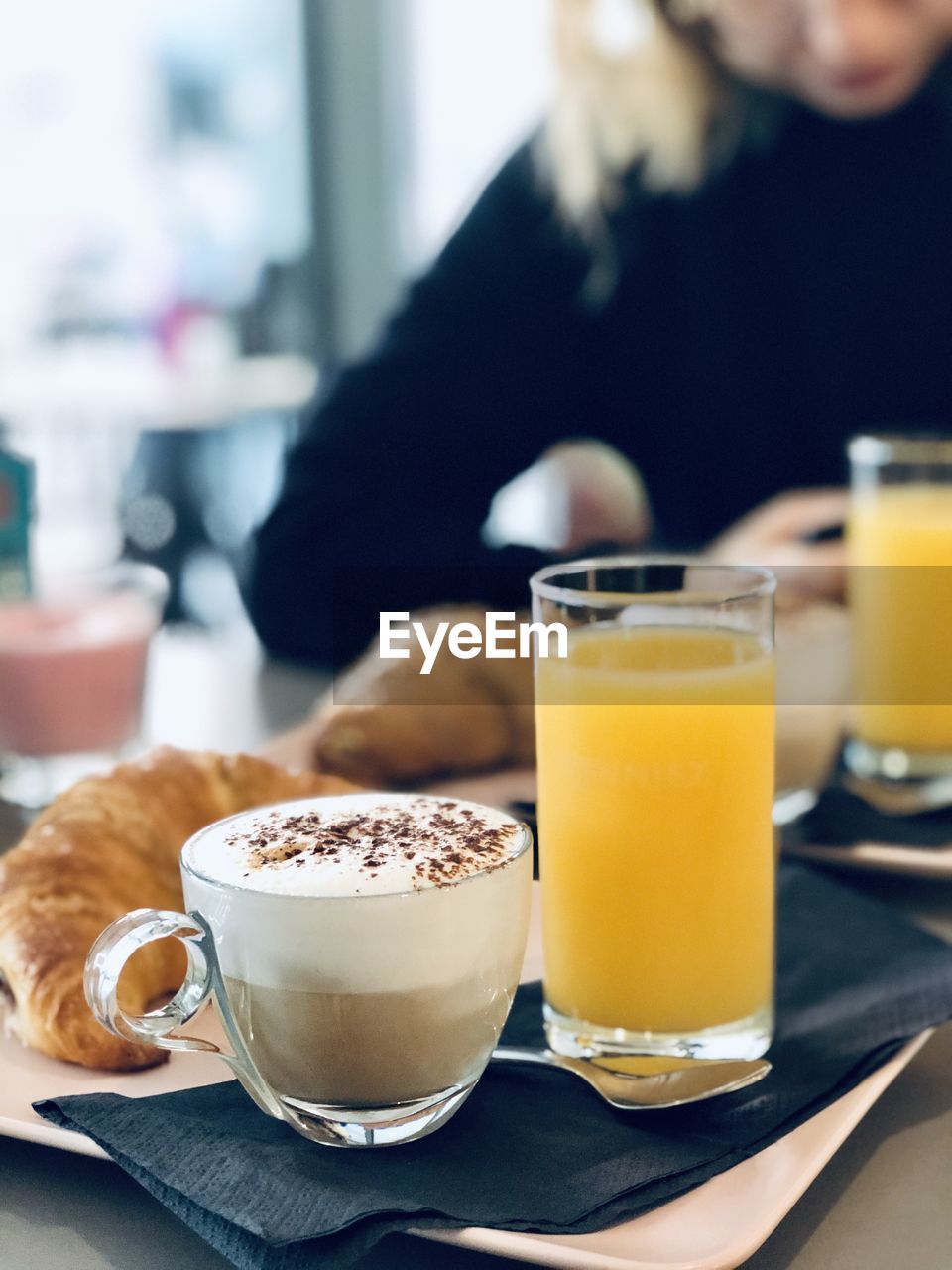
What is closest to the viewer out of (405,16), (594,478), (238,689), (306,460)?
(238,689)

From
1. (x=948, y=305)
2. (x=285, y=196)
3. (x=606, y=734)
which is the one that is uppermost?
(x=285, y=196)

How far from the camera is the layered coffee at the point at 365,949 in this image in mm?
531

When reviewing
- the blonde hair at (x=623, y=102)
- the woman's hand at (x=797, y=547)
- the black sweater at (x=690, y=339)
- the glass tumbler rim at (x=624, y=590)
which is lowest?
the woman's hand at (x=797, y=547)

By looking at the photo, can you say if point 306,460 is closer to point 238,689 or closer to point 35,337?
point 238,689

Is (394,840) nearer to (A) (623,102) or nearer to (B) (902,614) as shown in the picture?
(B) (902,614)

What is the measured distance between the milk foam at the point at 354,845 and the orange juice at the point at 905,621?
0.52 m

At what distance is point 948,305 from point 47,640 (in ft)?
4.12

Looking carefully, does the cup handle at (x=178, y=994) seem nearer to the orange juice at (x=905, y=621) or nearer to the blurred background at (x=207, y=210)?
the orange juice at (x=905, y=621)

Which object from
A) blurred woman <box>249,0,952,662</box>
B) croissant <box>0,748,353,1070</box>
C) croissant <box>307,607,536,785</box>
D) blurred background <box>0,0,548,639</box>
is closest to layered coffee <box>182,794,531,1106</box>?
croissant <box>0,748,353,1070</box>

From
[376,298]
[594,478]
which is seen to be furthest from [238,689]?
[376,298]

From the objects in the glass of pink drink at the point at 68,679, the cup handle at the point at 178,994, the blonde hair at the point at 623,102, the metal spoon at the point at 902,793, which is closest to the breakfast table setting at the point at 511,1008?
the cup handle at the point at 178,994

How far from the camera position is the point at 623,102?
185 cm

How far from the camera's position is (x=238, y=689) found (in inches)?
52.1

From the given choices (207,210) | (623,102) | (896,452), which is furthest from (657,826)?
(207,210)
